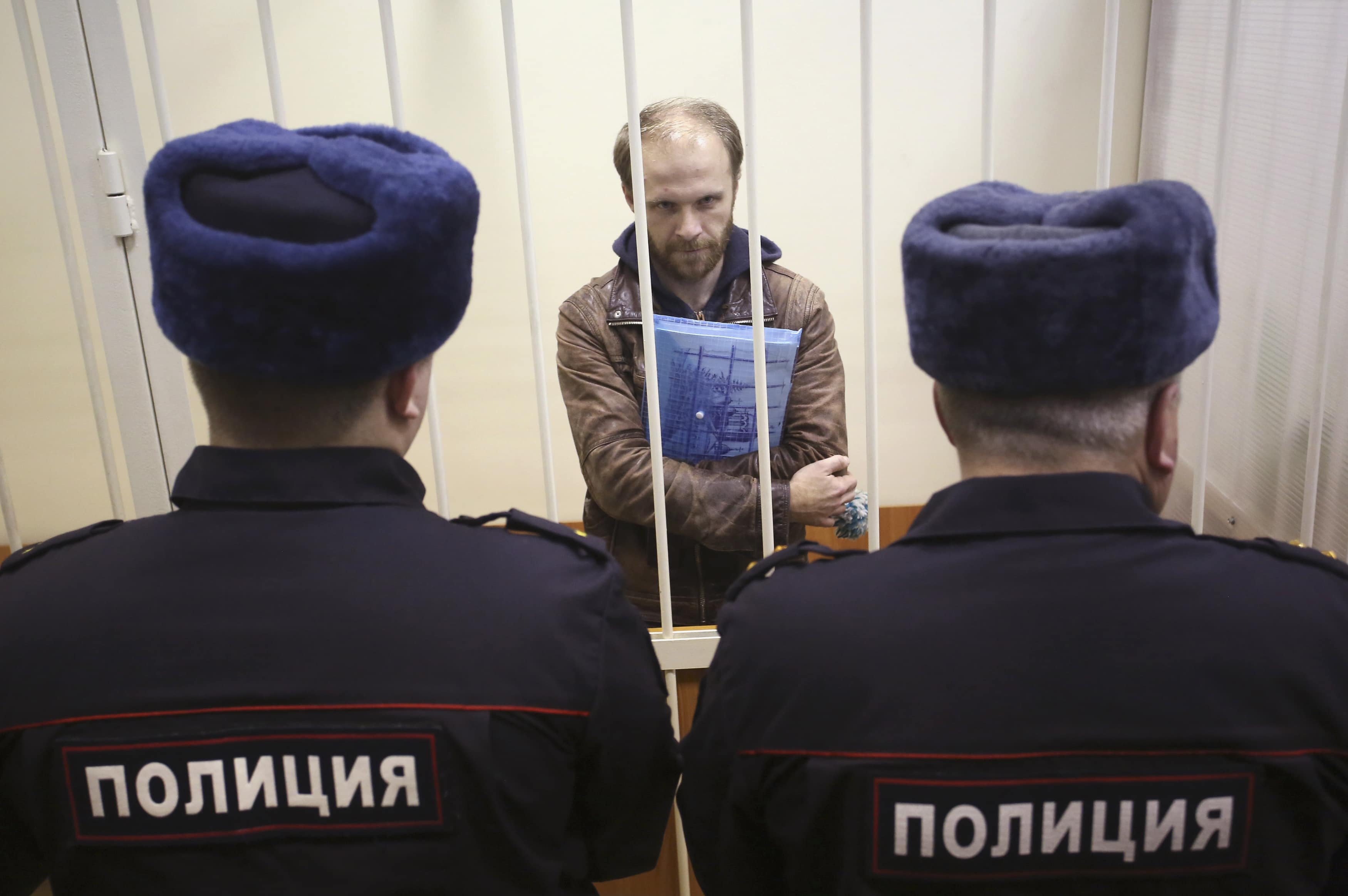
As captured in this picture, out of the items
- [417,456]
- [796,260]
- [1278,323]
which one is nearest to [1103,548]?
[1278,323]

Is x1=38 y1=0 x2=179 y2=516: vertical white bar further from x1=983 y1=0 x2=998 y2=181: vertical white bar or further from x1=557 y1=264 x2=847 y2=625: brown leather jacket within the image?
x1=983 y1=0 x2=998 y2=181: vertical white bar

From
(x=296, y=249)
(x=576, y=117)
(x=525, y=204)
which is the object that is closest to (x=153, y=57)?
(x=525, y=204)

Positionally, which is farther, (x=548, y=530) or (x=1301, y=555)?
(x=548, y=530)

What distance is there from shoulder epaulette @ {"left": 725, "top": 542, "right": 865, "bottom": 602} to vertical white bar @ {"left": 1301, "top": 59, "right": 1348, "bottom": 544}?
67 centimetres

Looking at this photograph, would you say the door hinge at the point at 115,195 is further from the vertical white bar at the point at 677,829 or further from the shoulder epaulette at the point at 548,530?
the vertical white bar at the point at 677,829

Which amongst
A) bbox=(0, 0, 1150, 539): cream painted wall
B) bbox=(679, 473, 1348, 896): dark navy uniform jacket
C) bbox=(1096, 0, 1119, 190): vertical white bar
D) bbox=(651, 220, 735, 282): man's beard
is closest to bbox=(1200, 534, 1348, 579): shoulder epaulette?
bbox=(679, 473, 1348, 896): dark navy uniform jacket

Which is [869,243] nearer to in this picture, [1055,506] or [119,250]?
[1055,506]

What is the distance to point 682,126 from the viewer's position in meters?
1.58

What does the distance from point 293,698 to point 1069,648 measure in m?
0.55

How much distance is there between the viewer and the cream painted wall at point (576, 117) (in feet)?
8.21

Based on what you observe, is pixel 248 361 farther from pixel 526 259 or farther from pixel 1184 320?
pixel 1184 320

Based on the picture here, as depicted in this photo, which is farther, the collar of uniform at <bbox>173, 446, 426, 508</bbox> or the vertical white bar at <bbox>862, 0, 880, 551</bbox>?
the vertical white bar at <bbox>862, 0, 880, 551</bbox>

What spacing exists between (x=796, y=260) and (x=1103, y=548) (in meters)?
2.00

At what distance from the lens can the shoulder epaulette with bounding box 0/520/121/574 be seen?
2.79 feet
